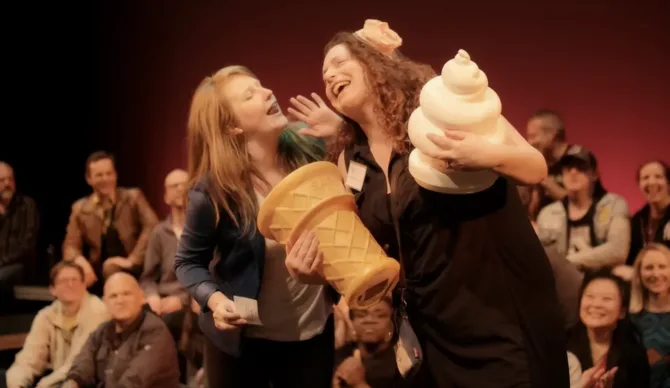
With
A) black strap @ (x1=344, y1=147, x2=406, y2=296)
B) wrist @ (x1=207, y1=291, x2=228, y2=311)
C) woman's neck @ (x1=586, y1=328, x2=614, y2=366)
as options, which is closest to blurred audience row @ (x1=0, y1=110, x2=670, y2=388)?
woman's neck @ (x1=586, y1=328, x2=614, y2=366)

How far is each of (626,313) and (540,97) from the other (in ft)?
6.90

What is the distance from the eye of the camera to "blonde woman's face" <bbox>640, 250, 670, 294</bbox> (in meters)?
3.79

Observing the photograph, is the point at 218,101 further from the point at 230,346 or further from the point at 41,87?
the point at 41,87

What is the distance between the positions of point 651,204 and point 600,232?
35 centimetres

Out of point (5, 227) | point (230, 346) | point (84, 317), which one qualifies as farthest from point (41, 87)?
point (230, 346)

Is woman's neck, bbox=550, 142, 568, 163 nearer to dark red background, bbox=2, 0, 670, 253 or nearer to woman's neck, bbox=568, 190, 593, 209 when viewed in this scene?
woman's neck, bbox=568, 190, 593, 209

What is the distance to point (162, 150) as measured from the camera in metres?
7.13

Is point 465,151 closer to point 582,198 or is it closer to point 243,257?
point 243,257

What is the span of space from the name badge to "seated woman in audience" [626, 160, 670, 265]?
295 cm

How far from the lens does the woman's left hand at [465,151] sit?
158 centimetres

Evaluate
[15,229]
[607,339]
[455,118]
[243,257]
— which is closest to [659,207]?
[607,339]

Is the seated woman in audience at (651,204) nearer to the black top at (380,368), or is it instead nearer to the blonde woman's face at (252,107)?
the black top at (380,368)

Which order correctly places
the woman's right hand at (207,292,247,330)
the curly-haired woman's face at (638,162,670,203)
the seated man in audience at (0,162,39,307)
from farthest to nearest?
the seated man in audience at (0,162,39,307) < the curly-haired woman's face at (638,162,670,203) < the woman's right hand at (207,292,247,330)

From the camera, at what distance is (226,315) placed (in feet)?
7.00
